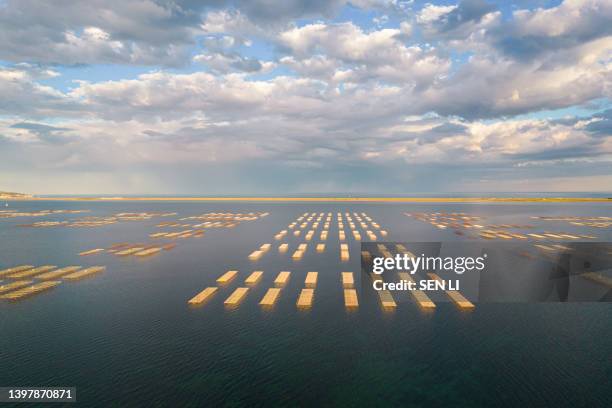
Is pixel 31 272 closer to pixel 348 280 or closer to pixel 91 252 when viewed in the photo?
pixel 91 252

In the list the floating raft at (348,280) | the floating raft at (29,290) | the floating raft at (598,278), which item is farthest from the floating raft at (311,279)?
the floating raft at (598,278)

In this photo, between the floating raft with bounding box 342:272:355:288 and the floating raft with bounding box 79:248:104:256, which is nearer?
the floating raft with bounding box 342:272:355:288

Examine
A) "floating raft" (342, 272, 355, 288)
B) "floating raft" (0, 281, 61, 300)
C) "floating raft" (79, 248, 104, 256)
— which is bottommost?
"floating raft" (342, 272, 355, 288)

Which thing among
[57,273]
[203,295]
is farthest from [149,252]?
[203,295]

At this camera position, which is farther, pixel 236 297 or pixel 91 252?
pixel 91 252

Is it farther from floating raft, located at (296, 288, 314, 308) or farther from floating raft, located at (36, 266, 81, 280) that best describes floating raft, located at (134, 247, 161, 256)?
floating raft, located at (296, 288, 314, 308)

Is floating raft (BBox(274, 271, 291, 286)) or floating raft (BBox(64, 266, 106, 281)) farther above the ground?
floating raft (BBox(64, 266, 106, 281))

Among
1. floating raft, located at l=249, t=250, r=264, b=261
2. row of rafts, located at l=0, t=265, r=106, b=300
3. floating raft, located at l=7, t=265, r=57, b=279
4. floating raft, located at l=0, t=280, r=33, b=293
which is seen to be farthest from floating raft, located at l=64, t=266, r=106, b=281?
floating raft, located at l=249, t=250, r=264, b=261
